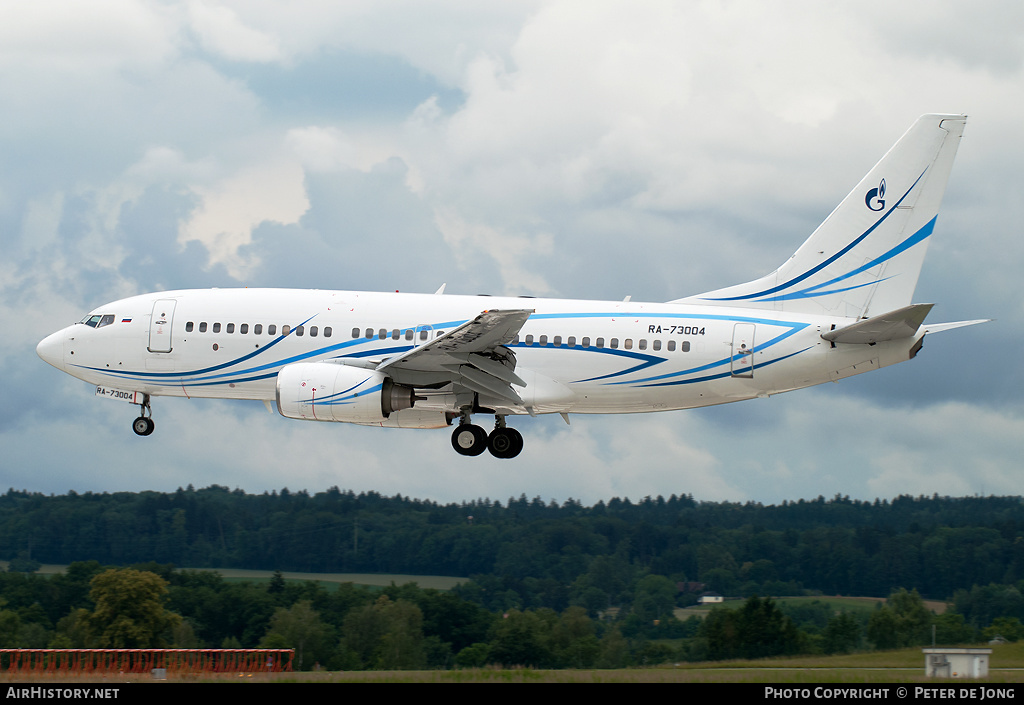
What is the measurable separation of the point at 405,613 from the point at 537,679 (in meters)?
39.6

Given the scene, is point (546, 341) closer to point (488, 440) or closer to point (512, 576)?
point (488, 440)

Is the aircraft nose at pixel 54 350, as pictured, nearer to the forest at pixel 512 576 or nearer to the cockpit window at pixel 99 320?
the cockpit window at pixel 99 320

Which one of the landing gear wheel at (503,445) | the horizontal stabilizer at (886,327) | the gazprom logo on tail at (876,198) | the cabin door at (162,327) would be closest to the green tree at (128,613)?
the cabin door at (162,327)

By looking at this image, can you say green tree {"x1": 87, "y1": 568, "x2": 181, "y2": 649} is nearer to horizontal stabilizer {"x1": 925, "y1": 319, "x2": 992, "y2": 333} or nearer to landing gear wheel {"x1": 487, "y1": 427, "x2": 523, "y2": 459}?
landing gear wheel {"x1": 487, "y1": 427, "x2": 523, "y2": 459}

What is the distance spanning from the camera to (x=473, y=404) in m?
35.3

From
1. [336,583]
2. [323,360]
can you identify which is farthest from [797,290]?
[336,583]

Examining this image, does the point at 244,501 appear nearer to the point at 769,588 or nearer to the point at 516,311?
the point at 769,588

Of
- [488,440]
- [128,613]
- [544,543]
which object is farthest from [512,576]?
[488,440]

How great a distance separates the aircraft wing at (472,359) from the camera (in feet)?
106

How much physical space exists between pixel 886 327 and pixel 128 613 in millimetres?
43484

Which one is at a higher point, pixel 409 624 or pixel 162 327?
pixel 162 327

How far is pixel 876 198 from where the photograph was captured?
120ft

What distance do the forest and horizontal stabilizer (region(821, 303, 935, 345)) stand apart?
78.8 ft

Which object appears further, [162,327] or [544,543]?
[544,543]
